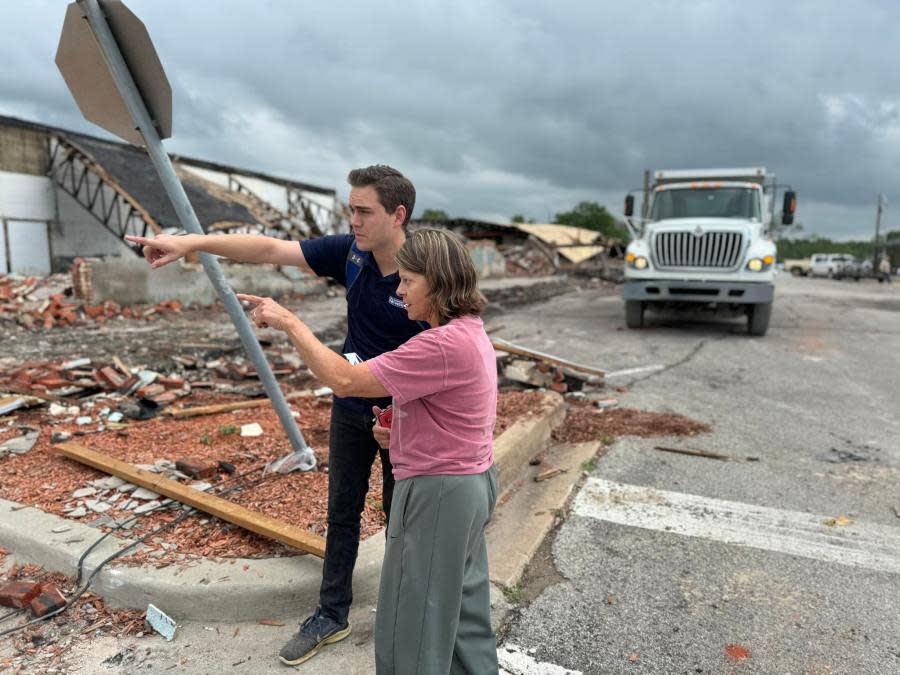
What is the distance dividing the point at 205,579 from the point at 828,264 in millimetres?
49773

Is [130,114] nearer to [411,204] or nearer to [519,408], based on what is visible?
[411,204]

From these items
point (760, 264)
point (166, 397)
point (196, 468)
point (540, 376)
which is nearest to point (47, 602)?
point (196, 468)

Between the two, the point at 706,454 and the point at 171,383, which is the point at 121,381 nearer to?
the point at 171,383

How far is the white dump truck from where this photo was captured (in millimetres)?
10984

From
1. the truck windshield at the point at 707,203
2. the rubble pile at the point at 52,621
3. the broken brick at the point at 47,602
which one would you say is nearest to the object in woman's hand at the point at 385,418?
the rubble pile at the point at 52,621

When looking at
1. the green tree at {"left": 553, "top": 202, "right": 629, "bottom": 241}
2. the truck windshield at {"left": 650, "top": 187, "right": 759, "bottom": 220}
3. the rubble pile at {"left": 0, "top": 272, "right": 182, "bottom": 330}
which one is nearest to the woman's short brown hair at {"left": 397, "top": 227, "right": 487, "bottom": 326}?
the truck windshield at {"left": 650, "top": 187, "right": 759, "bottom": 220}

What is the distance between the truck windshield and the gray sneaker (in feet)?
38.1

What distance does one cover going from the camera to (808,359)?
9336 millimetres

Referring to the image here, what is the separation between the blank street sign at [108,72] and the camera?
2.76m

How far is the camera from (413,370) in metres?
1.80

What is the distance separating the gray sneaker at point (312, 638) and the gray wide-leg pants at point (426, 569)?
2.53 ft

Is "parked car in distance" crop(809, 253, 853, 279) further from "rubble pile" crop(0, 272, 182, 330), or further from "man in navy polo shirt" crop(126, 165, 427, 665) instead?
"man in navy polo shirt" crop(126, 165, 427, 665)

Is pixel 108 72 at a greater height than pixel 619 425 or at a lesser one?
greater

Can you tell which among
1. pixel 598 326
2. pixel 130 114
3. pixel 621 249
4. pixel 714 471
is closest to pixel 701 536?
pixel 714 471
